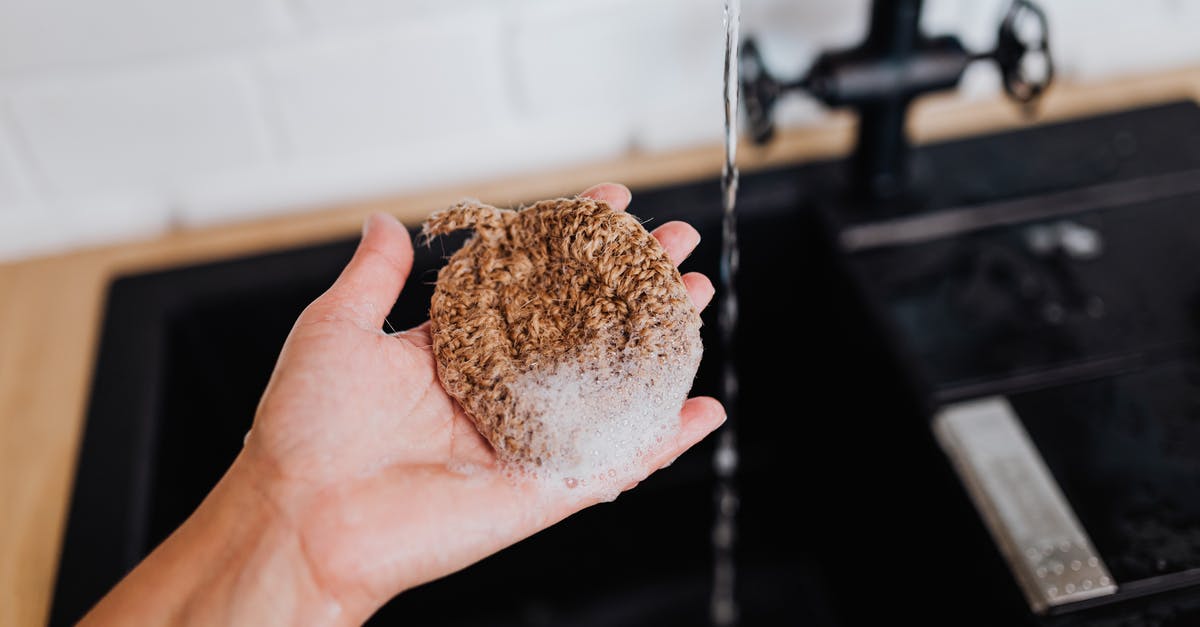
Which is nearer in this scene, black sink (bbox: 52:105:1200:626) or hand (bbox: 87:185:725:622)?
hand (bbox: 87:185:725:622)

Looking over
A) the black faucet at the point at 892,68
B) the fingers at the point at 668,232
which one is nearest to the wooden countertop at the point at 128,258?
the black faucet at the point at 892,68

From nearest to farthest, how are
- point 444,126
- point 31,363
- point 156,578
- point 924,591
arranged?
point 156,578
point 924,591
point 31,363
point 444,126

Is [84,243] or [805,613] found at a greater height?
[84,243]

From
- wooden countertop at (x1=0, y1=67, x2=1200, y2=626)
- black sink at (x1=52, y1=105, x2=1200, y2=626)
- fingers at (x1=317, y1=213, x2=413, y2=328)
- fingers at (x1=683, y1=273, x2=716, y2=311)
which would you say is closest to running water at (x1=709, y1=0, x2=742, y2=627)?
black sink at (x1=52, y1=105, x2=1200, y2=626)

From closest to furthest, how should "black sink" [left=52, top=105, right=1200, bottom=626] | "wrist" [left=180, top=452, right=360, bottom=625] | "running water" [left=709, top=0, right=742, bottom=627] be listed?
"wrist" [left=180, top=452, right=360, bottom=625], "black sink" [left=52, top=105, right=1200, bottom=626], "running water" [left=709, top=0, right=742, bottom=627]

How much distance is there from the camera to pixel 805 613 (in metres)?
1.12

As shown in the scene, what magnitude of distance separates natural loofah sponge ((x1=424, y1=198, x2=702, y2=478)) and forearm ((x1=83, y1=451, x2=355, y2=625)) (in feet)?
0.52

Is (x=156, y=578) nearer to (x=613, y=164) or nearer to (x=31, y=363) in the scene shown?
(x=31, y=363)

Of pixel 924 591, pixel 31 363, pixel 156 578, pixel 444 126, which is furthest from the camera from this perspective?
pixel 444 126

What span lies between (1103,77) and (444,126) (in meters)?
0.85

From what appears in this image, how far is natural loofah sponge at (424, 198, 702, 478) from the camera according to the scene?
71 cm

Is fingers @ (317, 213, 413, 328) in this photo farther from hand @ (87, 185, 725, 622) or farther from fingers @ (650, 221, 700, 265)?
fingers @ (650, 221, 700, 265)

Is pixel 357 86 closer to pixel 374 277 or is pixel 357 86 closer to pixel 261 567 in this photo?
pixel 374 277

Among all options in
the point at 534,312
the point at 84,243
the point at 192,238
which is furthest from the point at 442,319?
the point at 84,243
